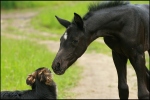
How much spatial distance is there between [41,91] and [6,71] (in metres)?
4.69

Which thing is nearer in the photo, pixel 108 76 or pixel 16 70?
pixel 16 70

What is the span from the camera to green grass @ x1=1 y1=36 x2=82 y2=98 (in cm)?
947

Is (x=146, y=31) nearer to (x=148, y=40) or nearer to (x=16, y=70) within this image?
(x=148, y=40)

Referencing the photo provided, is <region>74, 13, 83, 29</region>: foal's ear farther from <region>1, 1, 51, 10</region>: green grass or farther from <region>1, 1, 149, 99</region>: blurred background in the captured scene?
<region>1, 1, 51, 10</region>: green grass

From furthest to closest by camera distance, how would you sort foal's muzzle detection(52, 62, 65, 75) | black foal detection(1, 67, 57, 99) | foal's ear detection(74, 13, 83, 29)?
foal's muzzle detection(52, 62, 65, 75) → foal's ear detection(74, 13, 83, 29) → black foal detection(1, 67, 57, 99)

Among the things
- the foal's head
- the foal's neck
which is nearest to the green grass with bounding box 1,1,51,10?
the foal's neck

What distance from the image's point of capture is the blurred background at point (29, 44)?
10219 mm

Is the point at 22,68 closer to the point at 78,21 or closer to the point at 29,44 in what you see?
the point at 78,21

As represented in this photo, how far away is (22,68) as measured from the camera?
10805 millimetres

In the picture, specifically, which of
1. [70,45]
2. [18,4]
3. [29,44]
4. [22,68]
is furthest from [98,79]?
[18,4]

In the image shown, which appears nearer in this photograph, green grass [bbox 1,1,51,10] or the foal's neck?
the foal's neck

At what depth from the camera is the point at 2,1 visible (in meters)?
33.4

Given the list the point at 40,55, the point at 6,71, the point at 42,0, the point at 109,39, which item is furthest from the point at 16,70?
the point at 42,0

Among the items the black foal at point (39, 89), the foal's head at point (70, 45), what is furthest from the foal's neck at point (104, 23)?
the black foal at point (39, 89)
